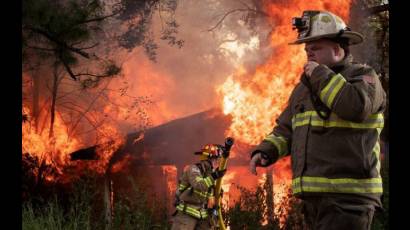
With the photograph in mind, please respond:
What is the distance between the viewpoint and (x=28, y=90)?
1566 cm

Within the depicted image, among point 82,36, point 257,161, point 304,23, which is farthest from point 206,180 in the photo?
point 304,23

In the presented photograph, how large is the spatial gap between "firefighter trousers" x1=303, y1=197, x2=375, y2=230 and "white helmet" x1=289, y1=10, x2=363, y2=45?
1.01m

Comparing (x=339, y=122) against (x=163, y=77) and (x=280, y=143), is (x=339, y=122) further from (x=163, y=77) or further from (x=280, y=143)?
(x=163, y=77)

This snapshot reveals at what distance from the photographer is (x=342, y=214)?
364 centimetres

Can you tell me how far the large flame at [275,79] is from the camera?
40.2 feet

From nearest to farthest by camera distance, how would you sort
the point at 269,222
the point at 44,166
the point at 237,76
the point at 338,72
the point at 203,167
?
the point at 338,72 < the point at 269,222 < the point at 203,167 < the point at 44,166 < the point at 237,76

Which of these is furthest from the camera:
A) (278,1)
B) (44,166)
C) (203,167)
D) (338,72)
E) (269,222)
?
(44,166)

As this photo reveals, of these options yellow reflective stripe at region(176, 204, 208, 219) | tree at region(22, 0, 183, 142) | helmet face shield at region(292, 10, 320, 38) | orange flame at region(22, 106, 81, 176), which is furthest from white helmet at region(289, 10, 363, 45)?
orange flame at region(22, 106, 81, 176)

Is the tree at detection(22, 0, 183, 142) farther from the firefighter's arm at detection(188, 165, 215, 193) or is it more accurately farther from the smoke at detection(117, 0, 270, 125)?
the firefighter's arm at detection(188, 165, 215, 193)

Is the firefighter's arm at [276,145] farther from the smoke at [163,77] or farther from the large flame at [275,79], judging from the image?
the smoke at [163,77]

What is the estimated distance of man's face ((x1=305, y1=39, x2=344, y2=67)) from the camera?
3.92 metres
